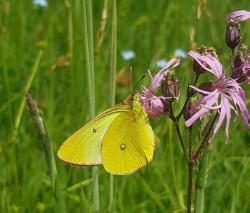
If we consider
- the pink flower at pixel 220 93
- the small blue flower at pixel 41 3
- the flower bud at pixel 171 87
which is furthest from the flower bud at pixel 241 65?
the small blue flower at pixel 41 3

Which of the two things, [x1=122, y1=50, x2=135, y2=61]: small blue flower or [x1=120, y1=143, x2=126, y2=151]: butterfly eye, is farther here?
[x1=122, y1=50, x2=135, y2=61]: small blue flower

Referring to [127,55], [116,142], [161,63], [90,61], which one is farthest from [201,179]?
[127,55]

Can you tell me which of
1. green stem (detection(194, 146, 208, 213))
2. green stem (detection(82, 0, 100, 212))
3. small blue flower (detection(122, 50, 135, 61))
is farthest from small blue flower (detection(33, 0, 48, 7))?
green stem (detection(194, 146, 208, 213))

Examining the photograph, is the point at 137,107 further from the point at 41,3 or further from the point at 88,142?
the point at 41,3

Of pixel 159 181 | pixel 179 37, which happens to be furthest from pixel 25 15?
pixel 159 181

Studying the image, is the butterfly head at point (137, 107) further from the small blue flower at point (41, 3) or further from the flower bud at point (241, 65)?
the small blue flower at point (41, 3)

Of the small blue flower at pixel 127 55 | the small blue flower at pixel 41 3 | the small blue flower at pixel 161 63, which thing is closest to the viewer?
the small blue flower at pixel 161 63

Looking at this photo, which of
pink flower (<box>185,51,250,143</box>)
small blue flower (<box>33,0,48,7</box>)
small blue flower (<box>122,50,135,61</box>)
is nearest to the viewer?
pink flower (<box>185,51,250,143</box>)

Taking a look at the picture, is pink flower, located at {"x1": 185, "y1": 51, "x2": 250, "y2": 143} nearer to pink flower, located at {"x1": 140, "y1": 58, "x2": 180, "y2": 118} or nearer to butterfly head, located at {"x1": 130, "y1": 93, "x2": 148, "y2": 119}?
pink flower, located at {"x1": 140, "y1": 58, "x2": 180, "y2": 118}
